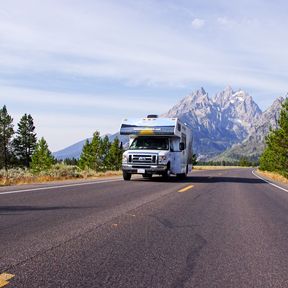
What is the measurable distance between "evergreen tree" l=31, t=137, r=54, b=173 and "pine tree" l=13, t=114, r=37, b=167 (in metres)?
3.50

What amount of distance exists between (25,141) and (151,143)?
56.6 meters

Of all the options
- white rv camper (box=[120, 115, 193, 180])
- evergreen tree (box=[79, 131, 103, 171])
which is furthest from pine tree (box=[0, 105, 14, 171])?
white rv camper (box=[120, 115, 193, 180])

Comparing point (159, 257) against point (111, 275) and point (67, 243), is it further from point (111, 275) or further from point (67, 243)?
point (67, 243)

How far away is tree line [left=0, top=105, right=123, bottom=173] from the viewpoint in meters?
66.6

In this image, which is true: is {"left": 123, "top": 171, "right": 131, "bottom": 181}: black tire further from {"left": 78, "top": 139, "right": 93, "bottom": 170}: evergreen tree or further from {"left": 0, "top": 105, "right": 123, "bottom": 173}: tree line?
{"left": 78, "top": 139, "right": 93, "bottom": 170}: evergreen tree

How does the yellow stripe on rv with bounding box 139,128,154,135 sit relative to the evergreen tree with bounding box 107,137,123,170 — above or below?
above

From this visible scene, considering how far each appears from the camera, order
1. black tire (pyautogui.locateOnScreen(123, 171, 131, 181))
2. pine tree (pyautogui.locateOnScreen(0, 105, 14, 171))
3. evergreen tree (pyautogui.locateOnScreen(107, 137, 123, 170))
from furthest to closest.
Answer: evergreen tree (pyautogui.locateOnScreen(107, 137, 123, 170)) < pine tree (pyautogui.locateOnScreen(0, 105, 14, 171)) < black tire (pyautogui.locateOnScreen(123, 171, 131, 181))

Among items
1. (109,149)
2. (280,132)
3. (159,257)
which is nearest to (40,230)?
(159,257)

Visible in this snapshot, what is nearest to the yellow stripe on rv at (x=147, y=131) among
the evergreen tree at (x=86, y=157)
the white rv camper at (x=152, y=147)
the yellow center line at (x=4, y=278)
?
the white rv camper at (x=152, y=147)

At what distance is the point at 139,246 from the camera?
5258 millimetres

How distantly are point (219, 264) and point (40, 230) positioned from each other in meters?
2.81

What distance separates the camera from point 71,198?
1042 centimetres

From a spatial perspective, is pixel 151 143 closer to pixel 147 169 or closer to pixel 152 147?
pixel 152 147

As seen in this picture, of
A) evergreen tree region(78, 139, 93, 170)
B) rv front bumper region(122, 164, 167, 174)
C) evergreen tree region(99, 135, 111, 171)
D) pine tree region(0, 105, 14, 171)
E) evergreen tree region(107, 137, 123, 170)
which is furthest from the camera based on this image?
evergreen tree region(107, 137, 123, 170)
